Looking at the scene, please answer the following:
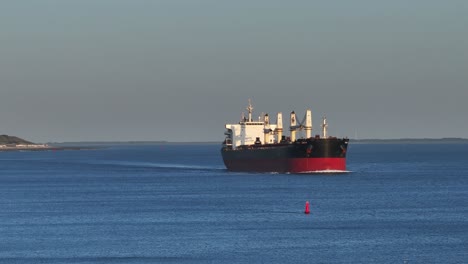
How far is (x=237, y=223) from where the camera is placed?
68.6 m

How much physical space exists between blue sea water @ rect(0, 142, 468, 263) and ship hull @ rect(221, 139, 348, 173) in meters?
8.77

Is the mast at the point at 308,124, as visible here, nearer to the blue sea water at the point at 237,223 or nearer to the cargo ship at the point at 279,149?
the cargo ship at the point at 279,149

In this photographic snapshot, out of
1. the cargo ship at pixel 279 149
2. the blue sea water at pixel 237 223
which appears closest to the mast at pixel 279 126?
the cargo ship at pixel 279 149

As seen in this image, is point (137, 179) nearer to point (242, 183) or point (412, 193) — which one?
point (242, 183)

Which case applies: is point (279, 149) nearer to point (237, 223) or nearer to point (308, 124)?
point (308, 124)

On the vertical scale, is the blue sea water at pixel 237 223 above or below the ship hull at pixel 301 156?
below

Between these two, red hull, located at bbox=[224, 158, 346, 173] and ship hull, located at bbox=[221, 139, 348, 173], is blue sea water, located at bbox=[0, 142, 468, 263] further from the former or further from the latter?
red hull, located at bbox=[224, 158, 346, 173]

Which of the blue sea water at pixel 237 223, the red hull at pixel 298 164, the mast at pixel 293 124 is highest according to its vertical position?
the mast at pixel 293 124

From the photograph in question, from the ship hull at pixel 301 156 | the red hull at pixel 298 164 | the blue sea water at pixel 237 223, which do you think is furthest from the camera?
the red hull at pixel 298 164

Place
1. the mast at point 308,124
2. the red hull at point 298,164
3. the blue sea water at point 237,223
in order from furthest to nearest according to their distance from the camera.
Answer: the mast at point 308,124, the red hull at point 298,164, the blue sea water at point 237,223

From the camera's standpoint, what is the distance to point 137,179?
13300 centimetres

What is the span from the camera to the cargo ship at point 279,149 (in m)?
124

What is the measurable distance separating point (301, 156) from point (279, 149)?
11.4 ft

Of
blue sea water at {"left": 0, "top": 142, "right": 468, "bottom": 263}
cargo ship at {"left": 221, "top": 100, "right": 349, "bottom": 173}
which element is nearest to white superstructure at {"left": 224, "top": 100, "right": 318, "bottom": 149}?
cargo ship at {"left": 221, "top": 100, "right": 349, "bottom": 173}
